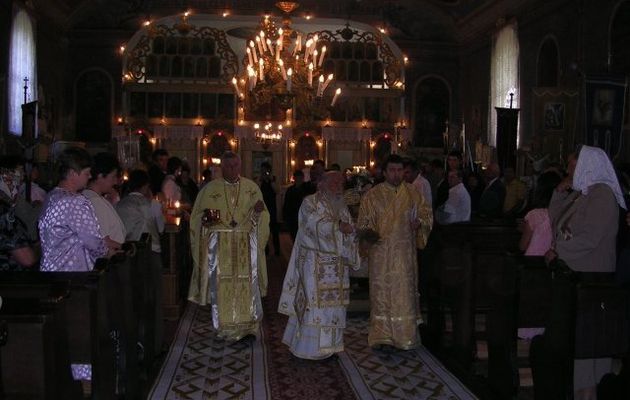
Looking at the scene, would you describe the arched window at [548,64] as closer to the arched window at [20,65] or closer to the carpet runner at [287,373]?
the carpet runner at [287,373]

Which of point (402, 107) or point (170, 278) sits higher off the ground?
point (402, 107)

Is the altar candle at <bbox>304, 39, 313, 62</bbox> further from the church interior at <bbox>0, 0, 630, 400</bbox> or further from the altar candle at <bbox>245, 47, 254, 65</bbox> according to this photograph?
the altar candle at <bbox>245, 47, 254, 65</bbox>

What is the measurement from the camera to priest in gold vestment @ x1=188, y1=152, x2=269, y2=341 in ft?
22.6

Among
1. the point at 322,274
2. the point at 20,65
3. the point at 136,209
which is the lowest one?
the point at 322,274

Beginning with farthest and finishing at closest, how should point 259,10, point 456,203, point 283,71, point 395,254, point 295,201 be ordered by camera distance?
point 259,10 → point 295,201 → point 283,71 → point 456,203 → point 395,254

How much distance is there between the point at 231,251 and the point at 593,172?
3586 mm

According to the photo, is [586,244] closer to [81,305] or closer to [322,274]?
[322,274]

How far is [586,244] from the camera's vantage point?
460cm

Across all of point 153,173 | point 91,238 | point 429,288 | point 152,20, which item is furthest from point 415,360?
point 152,20

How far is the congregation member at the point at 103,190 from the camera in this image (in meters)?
4.84

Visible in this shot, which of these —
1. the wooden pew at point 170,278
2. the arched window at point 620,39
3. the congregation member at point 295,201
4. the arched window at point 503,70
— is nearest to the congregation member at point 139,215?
the wooden pew at point 170,278

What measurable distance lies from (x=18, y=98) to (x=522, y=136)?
11878 mm

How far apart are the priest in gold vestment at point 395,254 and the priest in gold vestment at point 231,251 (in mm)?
1155

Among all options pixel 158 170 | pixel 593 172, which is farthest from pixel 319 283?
pixel 158 170
